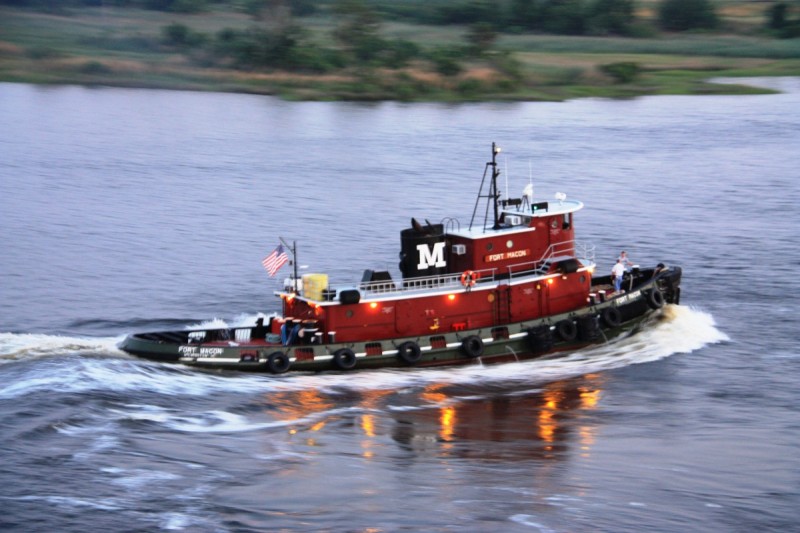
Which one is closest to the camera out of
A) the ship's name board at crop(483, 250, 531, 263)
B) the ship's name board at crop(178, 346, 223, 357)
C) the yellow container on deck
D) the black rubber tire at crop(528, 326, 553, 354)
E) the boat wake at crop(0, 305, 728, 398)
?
the boat wake at crop(0, 305, 728, 398)

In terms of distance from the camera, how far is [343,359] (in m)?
27.0

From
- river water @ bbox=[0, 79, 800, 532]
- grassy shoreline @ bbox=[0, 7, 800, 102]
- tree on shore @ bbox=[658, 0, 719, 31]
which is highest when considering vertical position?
tree on shore @ bbox=[658, 0, 719, 31]

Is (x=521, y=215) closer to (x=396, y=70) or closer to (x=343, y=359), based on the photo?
(x=343, y=359)

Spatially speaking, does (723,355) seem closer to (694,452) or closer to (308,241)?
(694,452)

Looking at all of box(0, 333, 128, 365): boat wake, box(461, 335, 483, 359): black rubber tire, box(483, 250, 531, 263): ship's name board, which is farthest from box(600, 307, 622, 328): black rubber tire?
box(0, 333, 128, 365): boat wake

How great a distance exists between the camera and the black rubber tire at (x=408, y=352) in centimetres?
2747

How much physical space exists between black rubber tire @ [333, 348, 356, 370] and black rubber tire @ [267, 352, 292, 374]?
1.09 metres

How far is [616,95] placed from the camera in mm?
82125

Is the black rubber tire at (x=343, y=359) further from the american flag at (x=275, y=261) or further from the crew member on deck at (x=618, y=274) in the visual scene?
the crew member on deck at (x=618, y=274)

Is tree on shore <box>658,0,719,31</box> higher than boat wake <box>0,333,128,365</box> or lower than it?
higher

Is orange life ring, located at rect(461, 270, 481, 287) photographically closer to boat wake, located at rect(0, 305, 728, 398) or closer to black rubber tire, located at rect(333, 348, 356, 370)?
boat wake, located at rect(0, 305, 728, 398)

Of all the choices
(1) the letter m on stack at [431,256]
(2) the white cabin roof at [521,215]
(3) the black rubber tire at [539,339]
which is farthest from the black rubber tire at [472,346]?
(2) the white cabin roof at [521,215]

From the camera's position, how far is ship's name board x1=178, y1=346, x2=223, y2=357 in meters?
26.6

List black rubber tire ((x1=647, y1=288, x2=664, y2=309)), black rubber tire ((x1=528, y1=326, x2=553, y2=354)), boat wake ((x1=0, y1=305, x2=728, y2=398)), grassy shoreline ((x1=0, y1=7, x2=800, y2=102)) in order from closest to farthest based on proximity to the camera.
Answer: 1. boat wake ((x1=0, y1=305, x2=728, y2=398))
2. black rubber tire ((x1=528, y1=326, x2=553, y2=354))
3. black rubber tire ((x1=647, y1=288, x2=664, y2=309))
4. grassy shoreline ((x1=0, y1=7, x2=800, y2=102))
